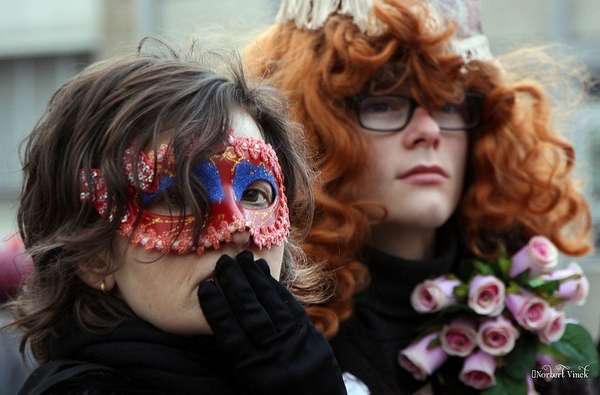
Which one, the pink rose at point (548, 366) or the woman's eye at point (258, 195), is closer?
the woman's eye at point (258, 195)

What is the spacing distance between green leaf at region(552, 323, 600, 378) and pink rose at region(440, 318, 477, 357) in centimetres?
28

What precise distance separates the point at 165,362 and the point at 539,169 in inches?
67.7

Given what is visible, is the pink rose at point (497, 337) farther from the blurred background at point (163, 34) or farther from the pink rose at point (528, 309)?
the blurred background at point (163, 34)

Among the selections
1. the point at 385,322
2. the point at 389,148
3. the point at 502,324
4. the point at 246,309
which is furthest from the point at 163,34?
the point at 246,309

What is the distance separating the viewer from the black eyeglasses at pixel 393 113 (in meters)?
2.66

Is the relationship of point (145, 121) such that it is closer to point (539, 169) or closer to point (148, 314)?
point (148, 314)

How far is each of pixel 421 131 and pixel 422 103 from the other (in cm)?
9

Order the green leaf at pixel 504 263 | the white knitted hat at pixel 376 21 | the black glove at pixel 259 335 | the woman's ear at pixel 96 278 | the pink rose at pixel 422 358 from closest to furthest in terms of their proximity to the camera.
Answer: the black glove at pixel 259 335 → the woman's ear at pixel 96 278 → the pink rose at pixel 422 358 → the white knitted hat at pixel 376 21 → the green leaf at pixel 504 263

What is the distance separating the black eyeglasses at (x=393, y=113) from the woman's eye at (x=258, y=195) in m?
0.83

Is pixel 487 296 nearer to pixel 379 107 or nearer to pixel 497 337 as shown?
pixel 497 337

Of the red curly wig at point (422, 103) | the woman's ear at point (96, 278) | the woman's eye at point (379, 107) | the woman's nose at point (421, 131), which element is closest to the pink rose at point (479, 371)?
the red curly wig at point (422, 103)

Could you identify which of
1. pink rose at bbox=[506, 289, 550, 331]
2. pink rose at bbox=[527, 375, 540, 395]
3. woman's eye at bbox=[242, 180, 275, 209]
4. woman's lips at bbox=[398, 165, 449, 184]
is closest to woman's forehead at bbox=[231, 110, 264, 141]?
A: woman's eye at bbox=[242, 180, 275, 209]

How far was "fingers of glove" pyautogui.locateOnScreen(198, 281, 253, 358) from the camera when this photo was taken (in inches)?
68.0

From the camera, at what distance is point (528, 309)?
2.65m
